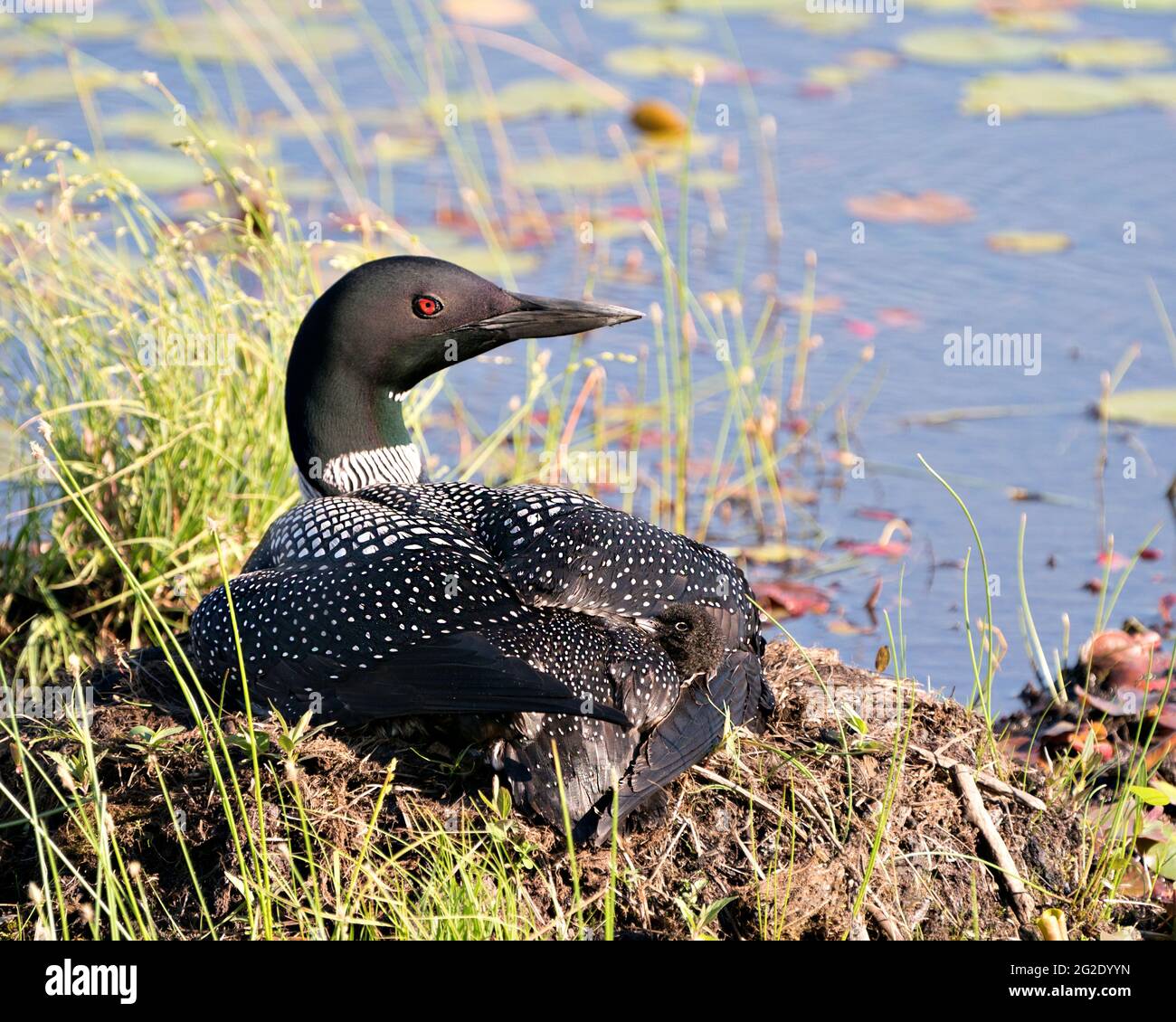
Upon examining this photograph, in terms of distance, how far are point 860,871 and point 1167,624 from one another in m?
2.16

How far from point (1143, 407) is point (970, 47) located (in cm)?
307

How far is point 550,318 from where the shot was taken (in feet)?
11.7

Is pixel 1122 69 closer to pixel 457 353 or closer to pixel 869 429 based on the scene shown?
pixel 869 429

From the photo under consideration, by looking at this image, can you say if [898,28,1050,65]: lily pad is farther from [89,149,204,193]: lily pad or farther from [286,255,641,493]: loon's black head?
[286,255,641,493]: loon's black head

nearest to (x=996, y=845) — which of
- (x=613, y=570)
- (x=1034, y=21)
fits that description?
(x=613, y=570)

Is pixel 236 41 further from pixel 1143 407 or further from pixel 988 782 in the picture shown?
pixel 988 782

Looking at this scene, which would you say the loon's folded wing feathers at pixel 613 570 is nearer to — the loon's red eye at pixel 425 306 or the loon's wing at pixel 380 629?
the loon's wing at pixel 380 629

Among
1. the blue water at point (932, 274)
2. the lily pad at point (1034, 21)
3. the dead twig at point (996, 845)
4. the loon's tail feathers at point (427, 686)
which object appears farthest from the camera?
the lily pad at point (1034, 21)

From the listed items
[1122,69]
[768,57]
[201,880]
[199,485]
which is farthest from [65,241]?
[1122,69]

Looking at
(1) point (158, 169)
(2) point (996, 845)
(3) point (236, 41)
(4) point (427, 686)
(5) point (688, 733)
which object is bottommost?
(2) point (996, 845)

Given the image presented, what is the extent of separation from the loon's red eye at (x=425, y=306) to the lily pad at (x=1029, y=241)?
141 inches

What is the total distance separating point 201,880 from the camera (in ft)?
9.34

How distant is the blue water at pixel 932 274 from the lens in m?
4.94

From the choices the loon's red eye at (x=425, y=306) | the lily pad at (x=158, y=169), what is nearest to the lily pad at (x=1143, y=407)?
the loon's red eye at (x=425, y=306)
